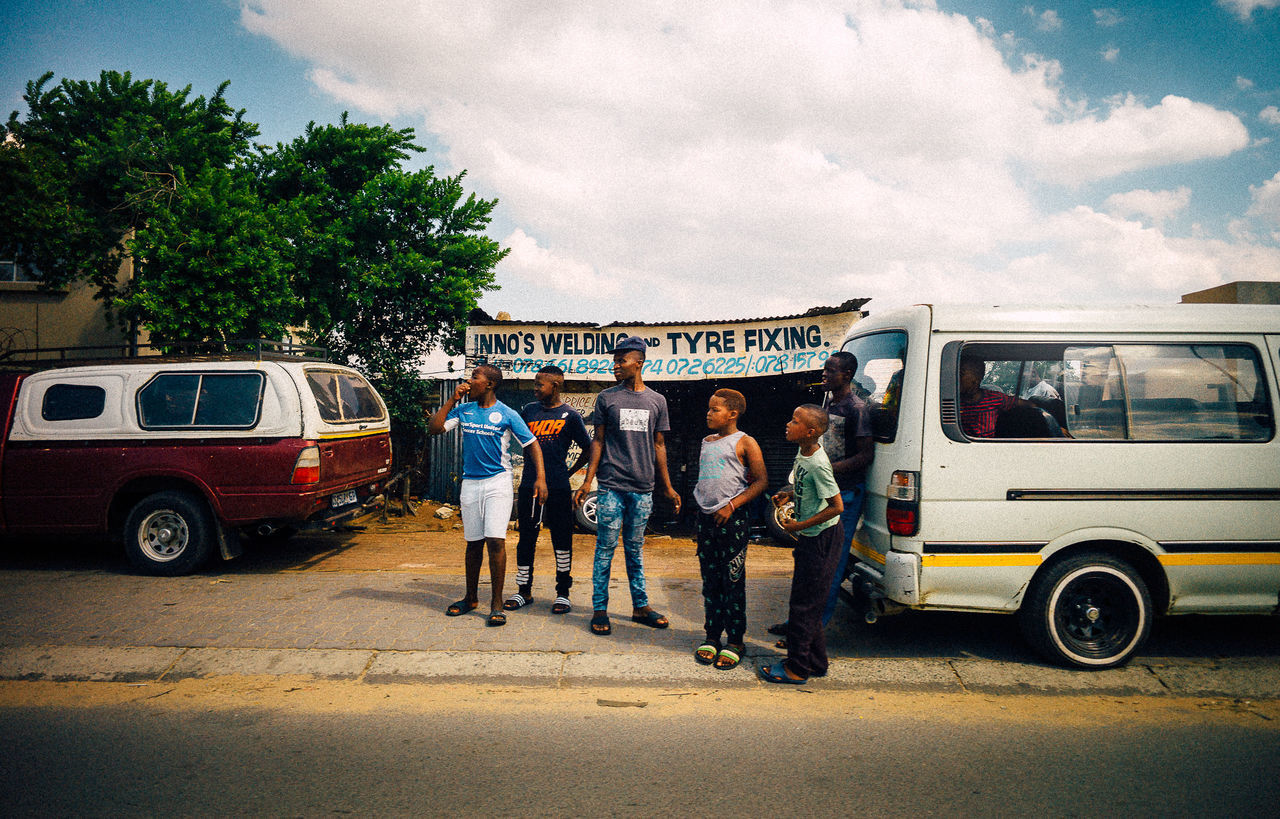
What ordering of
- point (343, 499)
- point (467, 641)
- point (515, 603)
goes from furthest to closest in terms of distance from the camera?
point (343, 499)
point (515, 603)
point (467, 641)

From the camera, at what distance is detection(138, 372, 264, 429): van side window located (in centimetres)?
642

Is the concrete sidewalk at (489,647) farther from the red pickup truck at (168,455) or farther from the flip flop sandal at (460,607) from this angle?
the red pickup truck at (168,455)

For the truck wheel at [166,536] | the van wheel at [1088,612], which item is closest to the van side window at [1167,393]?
the van wheel at [1088,612]

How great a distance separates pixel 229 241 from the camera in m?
9.75

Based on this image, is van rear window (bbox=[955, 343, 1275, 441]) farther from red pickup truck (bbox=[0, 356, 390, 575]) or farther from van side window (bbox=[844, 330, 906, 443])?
red pickup truck (bbox=[0, 356, 390, 575])

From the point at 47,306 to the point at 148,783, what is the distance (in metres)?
15.9

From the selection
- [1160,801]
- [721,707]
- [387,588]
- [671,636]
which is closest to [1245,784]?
[1160,801]

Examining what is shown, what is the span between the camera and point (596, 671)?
14.1 feet

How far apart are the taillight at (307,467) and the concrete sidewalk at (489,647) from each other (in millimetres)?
1018

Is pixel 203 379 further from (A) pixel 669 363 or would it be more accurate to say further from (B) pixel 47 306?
(B) pixel 47 306

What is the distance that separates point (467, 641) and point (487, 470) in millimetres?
1230

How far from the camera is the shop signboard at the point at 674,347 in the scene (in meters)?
9.67

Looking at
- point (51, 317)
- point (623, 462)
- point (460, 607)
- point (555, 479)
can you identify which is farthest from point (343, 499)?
point (51, 317)

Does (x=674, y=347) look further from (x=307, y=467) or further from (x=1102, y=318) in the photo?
(x=1102, y=318)
